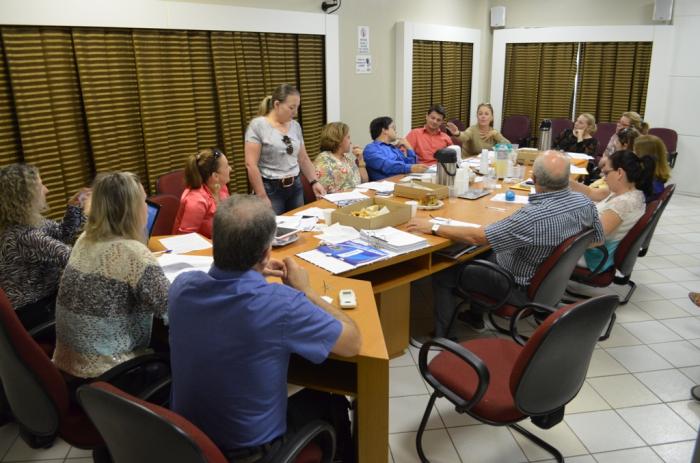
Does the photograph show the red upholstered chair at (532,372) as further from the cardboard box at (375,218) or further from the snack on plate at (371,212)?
the snack on plate at (371,212)

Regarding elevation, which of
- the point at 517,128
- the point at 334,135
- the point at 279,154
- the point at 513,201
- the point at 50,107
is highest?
the point at 50,107

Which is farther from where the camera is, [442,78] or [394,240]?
[442,78]

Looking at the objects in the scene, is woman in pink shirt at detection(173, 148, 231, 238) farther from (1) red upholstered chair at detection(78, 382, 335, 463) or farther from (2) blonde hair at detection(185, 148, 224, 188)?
(1) red upholstered chair at detection(78, 382, 335, 463)

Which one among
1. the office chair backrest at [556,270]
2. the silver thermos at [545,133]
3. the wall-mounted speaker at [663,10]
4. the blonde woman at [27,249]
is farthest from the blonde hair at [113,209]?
the wall-mounted speaker at [663,10]

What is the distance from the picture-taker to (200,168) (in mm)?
3328

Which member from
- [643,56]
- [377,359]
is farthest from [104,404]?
[643,56]

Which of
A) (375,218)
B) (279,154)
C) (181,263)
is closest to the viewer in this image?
(181,263)

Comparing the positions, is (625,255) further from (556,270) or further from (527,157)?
(527,157)

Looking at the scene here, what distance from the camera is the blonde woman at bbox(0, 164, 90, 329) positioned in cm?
238

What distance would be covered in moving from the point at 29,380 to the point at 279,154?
2663mm

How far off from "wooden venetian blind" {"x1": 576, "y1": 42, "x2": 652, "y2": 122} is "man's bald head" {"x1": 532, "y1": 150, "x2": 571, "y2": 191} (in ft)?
17.3

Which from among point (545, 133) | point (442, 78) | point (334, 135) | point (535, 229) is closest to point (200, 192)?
point (334, 135)

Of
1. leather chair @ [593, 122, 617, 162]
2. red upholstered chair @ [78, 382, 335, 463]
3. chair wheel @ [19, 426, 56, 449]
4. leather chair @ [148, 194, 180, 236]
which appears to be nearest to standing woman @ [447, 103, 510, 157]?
leather chair @ [593, 122, 617, 162]

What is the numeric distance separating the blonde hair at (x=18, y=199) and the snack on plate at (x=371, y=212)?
1.64 m
